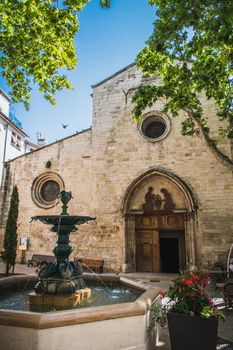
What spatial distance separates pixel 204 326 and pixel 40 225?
11404mm

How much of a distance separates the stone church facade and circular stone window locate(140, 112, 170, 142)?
0.05 meters

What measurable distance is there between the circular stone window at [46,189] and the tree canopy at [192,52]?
703 cm

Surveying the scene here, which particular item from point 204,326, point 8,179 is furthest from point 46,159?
point 204,326

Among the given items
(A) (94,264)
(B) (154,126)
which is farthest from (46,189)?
(B) (154,126)

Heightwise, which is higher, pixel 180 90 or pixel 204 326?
pixel 180 90

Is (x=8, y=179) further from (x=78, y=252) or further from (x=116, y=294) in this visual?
(x=116, y=294)

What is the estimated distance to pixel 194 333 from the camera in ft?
10.2

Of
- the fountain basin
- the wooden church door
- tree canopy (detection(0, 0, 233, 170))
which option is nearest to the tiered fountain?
the fountain basin

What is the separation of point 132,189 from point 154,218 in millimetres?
1726

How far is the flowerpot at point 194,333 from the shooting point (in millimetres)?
3045

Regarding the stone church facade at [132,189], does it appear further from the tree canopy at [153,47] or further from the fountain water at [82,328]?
the fountain water at [82,328]

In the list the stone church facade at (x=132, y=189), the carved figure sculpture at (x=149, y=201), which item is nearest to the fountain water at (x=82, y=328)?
the stone church facade at (x=132, y=189)

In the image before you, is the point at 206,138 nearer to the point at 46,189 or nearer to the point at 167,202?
the point at 167,202

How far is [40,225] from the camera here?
13234mm
